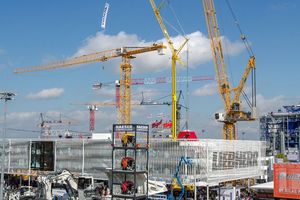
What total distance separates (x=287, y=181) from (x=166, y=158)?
21309 millimetres

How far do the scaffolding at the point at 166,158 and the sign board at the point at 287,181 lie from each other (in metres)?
14.1

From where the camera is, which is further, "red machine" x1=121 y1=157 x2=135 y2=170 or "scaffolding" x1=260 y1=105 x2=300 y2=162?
"scaffolding" x1=260 y1=105 x2=300 y2=162

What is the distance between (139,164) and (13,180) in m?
33.9

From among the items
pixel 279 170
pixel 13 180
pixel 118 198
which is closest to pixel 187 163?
pixel 279 170

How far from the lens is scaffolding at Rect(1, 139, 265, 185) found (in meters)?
61.3

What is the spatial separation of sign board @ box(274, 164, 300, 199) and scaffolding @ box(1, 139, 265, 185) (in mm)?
14100

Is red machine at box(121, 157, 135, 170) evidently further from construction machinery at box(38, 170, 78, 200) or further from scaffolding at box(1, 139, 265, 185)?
scaffolding at box(1, 139, 265, 185)

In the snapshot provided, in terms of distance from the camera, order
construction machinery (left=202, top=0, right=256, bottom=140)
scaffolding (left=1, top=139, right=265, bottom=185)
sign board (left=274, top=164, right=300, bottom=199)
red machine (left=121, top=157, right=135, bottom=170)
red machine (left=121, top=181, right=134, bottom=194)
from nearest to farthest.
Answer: red machine (left=121, top=181, right=134, bottom=194), red machine (left=121, top=157, right=135, bottom=170), sign board (left=274, top=164, right=300, bottom=199), scaffolding (left=1, top=139, right=265, bottom=185), construction machinery (left=202, top=0, right=256, bottom=140)

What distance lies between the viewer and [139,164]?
65.1m

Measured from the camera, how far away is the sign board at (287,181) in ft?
151

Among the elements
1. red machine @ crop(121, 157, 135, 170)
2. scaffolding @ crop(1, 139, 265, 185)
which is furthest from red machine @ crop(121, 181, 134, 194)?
scaffolding @ crop(1, 139, 265, 185)

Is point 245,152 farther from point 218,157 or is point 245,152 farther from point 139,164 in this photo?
point 139,164

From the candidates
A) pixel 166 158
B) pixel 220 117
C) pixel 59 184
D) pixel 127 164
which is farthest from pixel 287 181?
→ pixel 220 117

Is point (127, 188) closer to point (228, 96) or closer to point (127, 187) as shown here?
point (127, 187)
